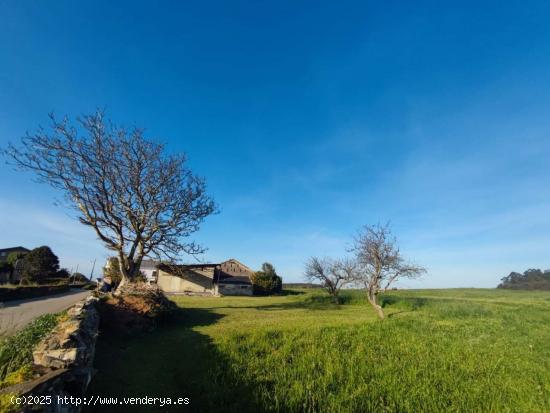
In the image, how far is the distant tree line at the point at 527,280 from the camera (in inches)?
4230

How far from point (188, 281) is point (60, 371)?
5129 centimetres

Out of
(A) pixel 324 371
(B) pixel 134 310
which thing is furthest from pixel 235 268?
(A) pixel 324 371

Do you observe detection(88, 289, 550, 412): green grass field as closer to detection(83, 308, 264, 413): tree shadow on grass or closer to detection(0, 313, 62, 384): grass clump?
detection(83, 308, 264, 413): tree shadow on grass

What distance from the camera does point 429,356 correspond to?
10.2 m

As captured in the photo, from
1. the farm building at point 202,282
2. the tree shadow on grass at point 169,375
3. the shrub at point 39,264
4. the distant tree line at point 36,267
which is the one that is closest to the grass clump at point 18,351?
the tree shadow on grass at point 169,375

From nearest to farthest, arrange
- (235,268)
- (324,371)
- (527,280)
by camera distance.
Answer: (324,371) < (235,268) < (527,280)

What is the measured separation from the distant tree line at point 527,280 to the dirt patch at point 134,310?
134 metres

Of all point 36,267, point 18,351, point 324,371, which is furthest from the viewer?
point 36,267

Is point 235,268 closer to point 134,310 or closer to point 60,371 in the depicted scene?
point 134,310

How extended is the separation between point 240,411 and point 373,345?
23.5ft

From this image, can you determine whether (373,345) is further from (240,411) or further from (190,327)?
(190,327)

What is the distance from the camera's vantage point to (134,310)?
13.6 meters

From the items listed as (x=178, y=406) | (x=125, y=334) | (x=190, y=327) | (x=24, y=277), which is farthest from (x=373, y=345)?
(x=24, y=277)

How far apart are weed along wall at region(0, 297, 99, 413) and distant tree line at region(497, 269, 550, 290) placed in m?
139
